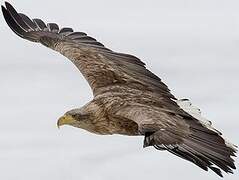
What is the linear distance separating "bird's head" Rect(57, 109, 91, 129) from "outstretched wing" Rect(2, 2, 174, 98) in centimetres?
43

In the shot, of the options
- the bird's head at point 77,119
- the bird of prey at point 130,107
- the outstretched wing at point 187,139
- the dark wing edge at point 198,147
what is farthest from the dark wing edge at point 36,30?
the dark wing edge at point 198,147

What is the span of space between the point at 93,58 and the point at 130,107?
1848 mm

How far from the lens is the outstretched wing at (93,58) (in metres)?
11.9

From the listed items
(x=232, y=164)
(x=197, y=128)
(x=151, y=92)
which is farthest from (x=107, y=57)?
(x=232, y=164)

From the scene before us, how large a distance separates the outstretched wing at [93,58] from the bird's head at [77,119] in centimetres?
43

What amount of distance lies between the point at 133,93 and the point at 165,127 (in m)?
1.69

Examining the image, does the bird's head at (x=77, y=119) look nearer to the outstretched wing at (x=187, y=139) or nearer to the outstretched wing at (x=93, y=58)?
the outstretched wing at (x=93, y=58)

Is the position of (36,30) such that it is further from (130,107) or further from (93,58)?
(130,107)

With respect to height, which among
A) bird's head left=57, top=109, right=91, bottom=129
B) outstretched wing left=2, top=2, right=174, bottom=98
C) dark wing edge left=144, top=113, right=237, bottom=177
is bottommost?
dark wing edge left=144, top=113, right=237, bottom=177

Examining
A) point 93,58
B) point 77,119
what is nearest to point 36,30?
point 93,58

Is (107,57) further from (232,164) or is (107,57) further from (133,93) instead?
(232,164)

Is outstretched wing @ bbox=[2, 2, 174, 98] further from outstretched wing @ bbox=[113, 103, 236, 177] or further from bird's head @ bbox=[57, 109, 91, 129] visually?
outstretched wing @ bbox=[113, 103, 236, 177]

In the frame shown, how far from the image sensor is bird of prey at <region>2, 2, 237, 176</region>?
952 cm

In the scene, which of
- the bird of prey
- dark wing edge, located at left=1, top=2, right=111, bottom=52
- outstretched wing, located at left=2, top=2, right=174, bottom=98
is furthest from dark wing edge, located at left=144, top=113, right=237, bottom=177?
dark wing edge, located at left=1, top=2, right=111, bottom=52
